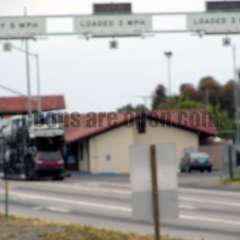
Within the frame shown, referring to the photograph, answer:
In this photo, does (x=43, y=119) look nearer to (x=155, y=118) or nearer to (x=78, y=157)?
(x=155, y=118)

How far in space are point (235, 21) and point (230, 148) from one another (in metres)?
10.7

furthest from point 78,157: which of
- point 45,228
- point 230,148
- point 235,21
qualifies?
point 45,228

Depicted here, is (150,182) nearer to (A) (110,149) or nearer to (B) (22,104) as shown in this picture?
(B) (22,104)

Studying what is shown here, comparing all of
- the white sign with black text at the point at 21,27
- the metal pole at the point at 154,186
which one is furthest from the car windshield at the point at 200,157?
the metal pole at the point at 154,186

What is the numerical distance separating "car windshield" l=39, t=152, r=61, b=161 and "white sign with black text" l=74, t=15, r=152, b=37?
17.7 m

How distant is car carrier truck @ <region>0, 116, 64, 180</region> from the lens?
177 ft

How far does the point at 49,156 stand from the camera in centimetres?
5591

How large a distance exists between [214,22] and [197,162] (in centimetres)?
2949

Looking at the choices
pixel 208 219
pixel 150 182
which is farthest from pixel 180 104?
pixel 150 182

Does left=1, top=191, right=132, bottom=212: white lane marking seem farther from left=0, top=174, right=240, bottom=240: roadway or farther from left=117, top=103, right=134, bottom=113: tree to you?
left=117, top=103, right=134, bottom=113: tree

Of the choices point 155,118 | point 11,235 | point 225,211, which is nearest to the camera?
point 11,235

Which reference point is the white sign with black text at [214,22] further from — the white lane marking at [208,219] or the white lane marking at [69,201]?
the white lane marking at [208,219]

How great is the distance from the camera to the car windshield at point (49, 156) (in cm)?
5559

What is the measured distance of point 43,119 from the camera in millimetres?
54656
